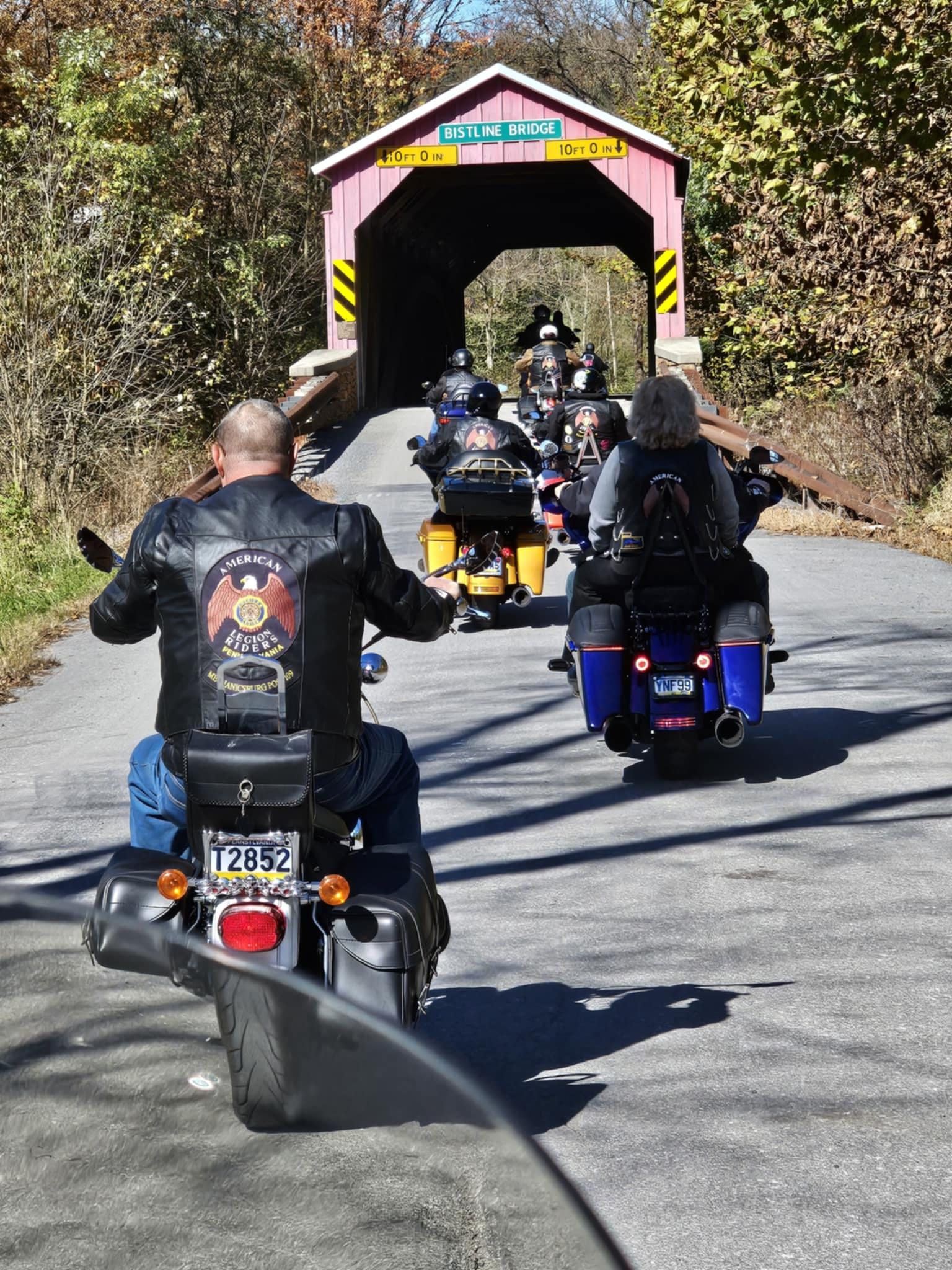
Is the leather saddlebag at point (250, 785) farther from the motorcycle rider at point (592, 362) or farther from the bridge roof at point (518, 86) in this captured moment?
the bridge roof at point (518, 86)

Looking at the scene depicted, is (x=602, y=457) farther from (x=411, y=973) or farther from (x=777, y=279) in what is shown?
(x=411, y=973)

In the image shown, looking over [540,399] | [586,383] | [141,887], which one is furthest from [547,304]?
[141,887]

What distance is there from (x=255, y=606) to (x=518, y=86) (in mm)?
25439

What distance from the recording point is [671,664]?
7.22 m

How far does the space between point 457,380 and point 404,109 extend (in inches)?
992

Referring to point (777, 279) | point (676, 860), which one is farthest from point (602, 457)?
point (676, 860)

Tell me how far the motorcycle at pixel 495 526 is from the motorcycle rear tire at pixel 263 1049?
9.87 m

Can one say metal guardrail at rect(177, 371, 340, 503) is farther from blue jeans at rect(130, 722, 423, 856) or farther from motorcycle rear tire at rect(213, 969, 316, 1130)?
motorcycle rear tire at rect(213, 969, 316, 1130)

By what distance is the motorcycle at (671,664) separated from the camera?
7.14 m

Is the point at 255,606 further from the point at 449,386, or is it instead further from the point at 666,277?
the point at 666,277

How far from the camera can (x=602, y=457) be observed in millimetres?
14648

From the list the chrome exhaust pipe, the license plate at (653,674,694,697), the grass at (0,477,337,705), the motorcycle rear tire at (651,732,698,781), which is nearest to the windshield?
the chrome exhaust pipe

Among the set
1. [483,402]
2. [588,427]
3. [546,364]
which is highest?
[546,364]

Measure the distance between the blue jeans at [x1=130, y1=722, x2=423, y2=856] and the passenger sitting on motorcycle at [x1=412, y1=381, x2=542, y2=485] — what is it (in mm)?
7760
